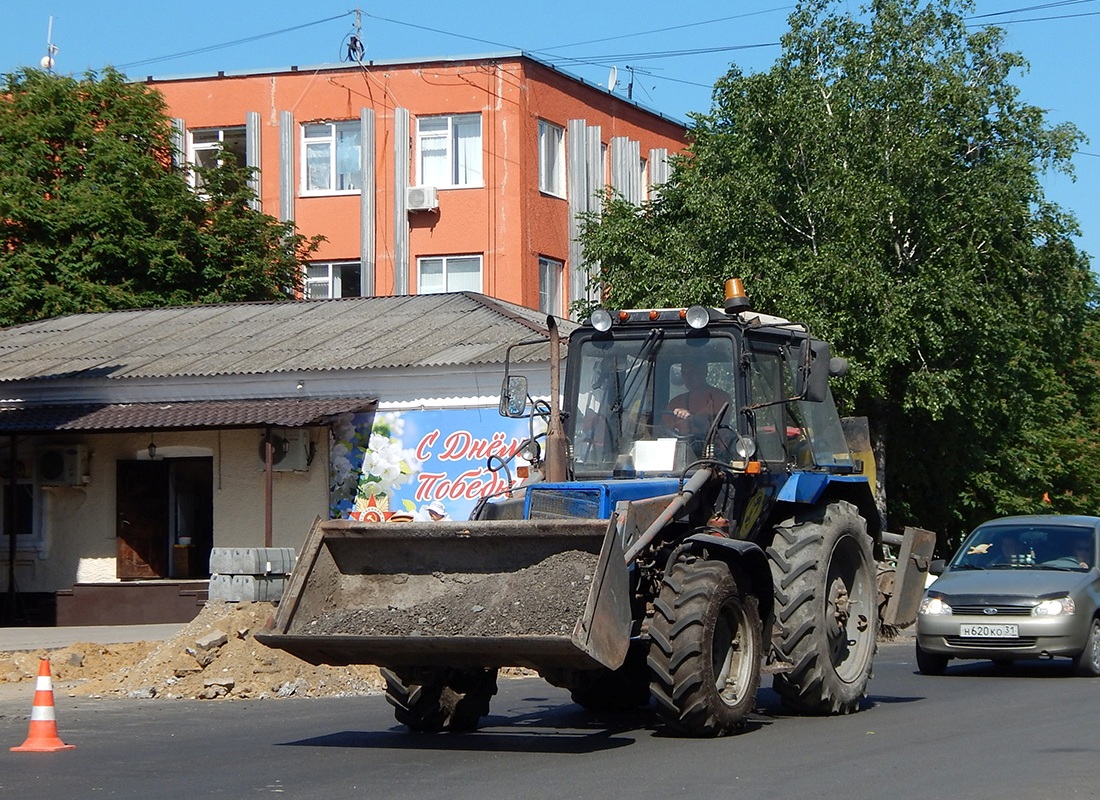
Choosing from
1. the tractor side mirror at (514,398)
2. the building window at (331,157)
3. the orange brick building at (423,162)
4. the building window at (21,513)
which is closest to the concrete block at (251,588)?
the tractor side mirror at (514,398)

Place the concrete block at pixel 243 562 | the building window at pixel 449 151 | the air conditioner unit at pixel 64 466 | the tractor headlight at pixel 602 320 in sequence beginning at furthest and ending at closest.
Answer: the building window at pixel 449 151, the air conditioner unit at pixel 64 466, the concrete block at pixel 243 562, the tractor headlight at pixel 602 320

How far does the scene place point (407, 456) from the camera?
22719mm

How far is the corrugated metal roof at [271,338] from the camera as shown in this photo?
23250 mm

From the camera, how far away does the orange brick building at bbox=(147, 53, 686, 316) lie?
36500 millimetres

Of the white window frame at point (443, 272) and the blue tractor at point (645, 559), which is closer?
the blue tractor at point (645, 559)

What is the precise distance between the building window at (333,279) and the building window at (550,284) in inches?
178

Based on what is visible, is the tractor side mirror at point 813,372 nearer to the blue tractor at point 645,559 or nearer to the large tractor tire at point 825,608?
the blue tractor at point 645,559

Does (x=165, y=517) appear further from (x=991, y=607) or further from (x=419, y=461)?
(x=991, y=607)

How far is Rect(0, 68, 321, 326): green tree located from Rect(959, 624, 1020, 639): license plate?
22.6m

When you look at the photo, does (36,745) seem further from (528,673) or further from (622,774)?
(528,673)

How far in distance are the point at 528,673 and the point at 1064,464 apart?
71.8 feet

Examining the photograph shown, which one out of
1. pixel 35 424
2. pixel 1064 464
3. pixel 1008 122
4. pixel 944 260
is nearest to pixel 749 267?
pixel 944 260

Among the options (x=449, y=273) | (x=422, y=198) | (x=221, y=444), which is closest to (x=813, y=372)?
(x=221, y=444)

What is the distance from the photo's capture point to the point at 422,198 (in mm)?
36688
